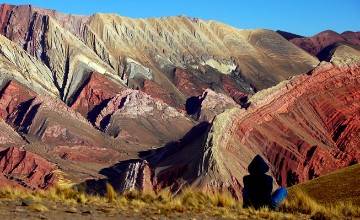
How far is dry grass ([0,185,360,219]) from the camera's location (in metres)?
14.1

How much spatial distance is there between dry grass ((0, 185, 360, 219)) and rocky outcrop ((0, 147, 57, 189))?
10091 cm

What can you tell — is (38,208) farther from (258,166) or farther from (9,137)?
(9,137)

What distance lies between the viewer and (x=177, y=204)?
574 inches

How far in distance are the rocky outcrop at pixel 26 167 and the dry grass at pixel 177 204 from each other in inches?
3973

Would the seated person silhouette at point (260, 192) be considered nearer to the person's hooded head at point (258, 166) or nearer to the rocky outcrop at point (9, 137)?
the person's hooded head at point (258, 166)

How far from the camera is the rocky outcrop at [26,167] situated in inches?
4658

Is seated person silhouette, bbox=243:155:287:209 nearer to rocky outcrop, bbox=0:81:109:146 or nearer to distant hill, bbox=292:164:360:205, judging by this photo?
distant hill, bbox=292:164:360:205

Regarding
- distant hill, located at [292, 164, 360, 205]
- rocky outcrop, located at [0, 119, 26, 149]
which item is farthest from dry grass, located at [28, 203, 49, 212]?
rocky outcrop, located at [0, 119, 26, 149]

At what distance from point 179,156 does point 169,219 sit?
63.5 m

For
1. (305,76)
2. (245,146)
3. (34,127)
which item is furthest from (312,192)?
(34,127)

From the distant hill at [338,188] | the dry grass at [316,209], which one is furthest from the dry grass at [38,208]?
the distant hill at [338,188]

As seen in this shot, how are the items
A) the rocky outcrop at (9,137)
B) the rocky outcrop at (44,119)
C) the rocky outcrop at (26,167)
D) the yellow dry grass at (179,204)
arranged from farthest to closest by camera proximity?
the rocky outcrop at (44,119), the rocky outcrop at (9,137), the rocky outcrop at (26,167), the yellow dry grass at (179,204)

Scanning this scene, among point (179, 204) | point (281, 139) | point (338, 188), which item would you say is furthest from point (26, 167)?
point (179, 204)

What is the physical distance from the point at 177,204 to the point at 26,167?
369ft
